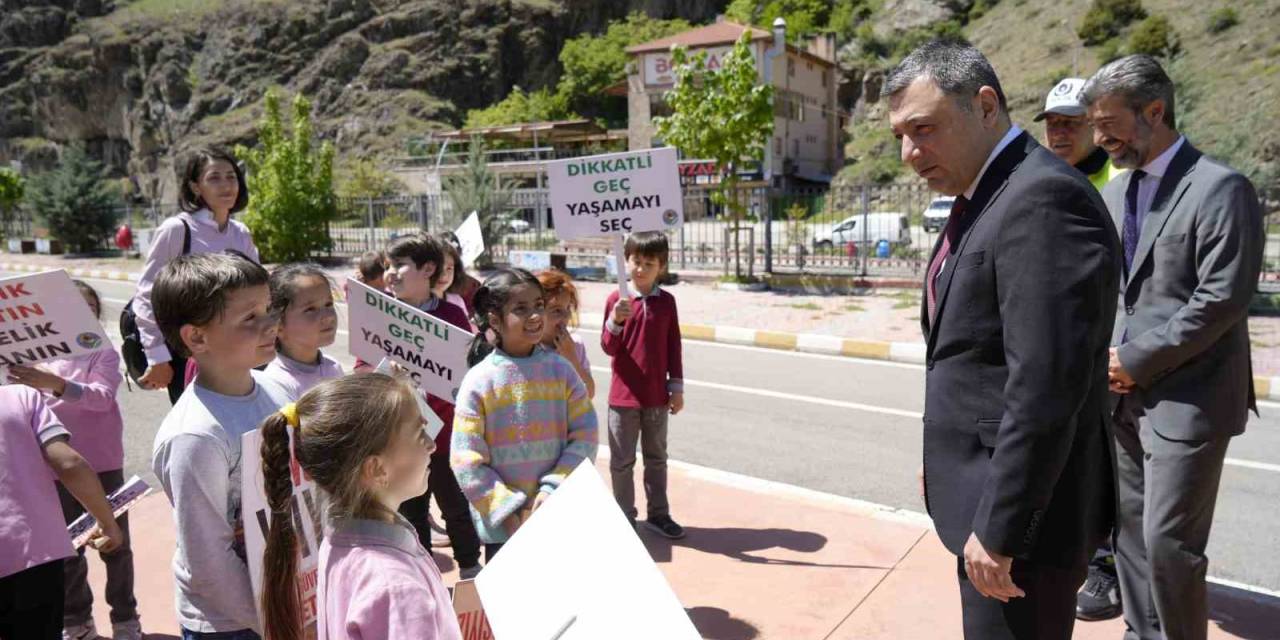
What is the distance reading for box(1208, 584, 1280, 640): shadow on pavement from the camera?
11.3 feet

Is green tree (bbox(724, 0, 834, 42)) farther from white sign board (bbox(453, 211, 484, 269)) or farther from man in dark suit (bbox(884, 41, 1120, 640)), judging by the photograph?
man in dark suit (bbox(884, 41, 1120, 640))

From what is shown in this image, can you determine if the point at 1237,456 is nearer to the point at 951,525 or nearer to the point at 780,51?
the point at 951,525

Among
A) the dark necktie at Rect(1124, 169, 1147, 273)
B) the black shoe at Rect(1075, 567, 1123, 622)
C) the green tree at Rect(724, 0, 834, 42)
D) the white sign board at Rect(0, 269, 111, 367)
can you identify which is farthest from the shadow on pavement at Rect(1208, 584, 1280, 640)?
the green tree at Rect(724, 0, 834, 42)

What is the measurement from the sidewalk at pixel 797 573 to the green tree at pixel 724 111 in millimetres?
12047

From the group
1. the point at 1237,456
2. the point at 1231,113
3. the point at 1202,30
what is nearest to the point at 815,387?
the point at 1237,456

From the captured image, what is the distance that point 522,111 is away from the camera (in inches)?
2913

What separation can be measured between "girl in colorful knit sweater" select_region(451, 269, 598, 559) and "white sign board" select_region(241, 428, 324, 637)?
0.85 meters

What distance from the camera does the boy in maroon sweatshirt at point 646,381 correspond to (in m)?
4.54

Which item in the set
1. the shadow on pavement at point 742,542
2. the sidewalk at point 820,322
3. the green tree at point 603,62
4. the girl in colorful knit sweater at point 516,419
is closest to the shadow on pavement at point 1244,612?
the shadow on pavement at point 742,542

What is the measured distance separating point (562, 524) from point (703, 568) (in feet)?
8.28

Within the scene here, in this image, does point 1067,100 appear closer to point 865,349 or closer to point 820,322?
point 865,349

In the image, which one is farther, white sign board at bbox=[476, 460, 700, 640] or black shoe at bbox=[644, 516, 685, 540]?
black shoe at bbox=[644, 516, 685, 540]

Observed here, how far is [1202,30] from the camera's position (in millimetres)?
51219

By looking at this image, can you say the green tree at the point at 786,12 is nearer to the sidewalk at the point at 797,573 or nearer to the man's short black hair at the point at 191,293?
the sidewalk at the point at 797,573
